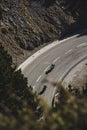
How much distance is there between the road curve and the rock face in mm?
2455

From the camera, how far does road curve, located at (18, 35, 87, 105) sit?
217ft

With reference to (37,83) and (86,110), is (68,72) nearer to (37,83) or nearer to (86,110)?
(37,83)

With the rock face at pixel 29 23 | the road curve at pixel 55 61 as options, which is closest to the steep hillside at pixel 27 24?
the rock face at pixel 29 23

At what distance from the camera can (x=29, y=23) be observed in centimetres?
7919

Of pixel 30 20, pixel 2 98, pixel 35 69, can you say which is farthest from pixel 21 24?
pixel 2 98

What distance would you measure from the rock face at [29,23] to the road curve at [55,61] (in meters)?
2.45

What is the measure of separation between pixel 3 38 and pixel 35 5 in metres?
13.2

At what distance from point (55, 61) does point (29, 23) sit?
10.9m

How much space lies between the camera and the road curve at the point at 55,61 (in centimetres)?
6612

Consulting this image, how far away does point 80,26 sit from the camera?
283 ft

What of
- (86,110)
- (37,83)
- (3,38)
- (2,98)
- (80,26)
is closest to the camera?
(86,110)

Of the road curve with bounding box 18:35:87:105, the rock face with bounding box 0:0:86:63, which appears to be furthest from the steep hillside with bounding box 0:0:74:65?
the road curve with bounding box 18:35:87:105

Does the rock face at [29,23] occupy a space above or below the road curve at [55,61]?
above

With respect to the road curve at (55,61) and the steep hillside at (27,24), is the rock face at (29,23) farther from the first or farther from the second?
the road curve at (55,61)
